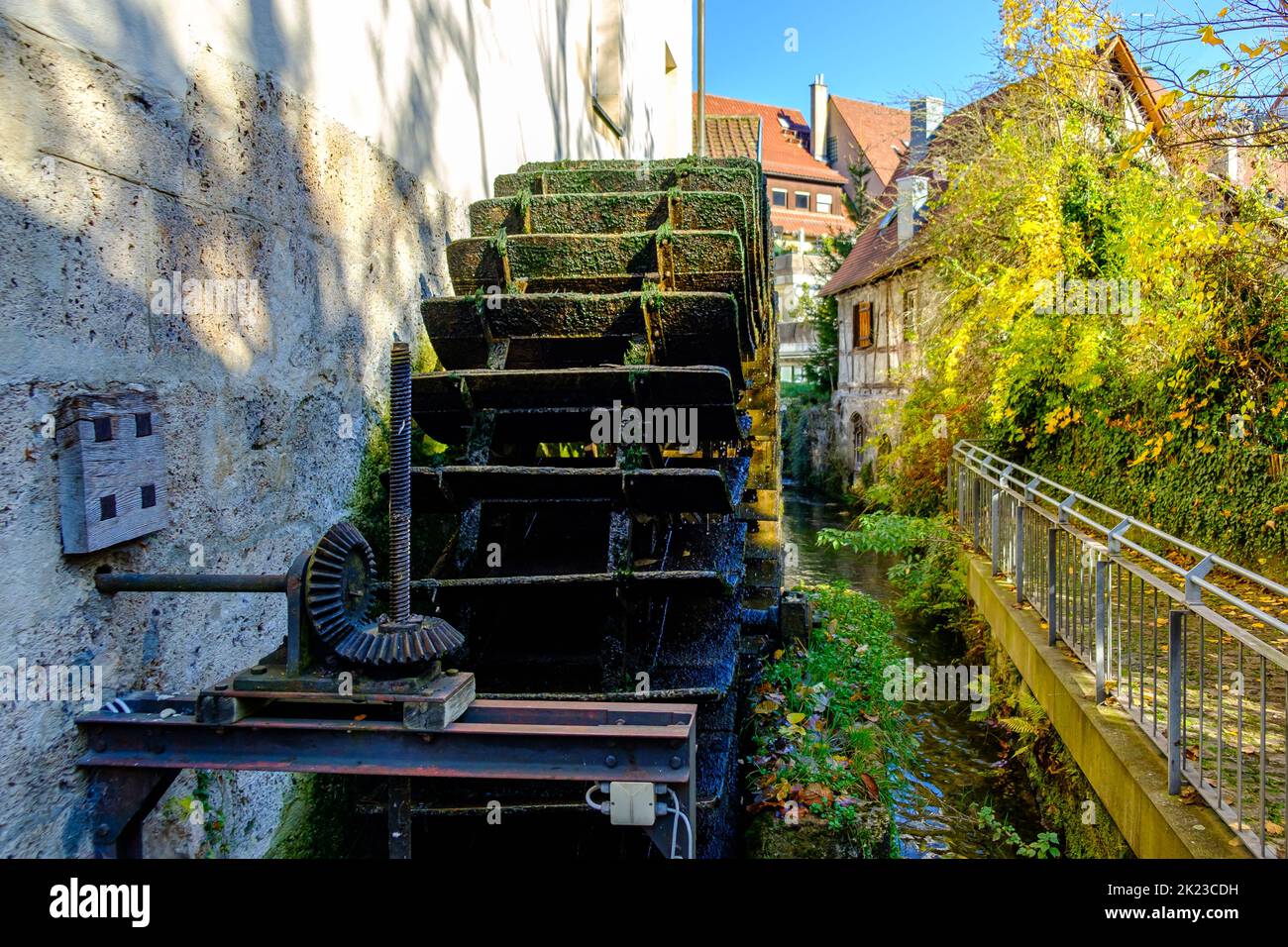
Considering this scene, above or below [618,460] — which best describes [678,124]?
above

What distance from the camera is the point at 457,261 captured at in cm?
445

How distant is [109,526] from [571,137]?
596 cm

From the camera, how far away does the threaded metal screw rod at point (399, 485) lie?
6.66 ft

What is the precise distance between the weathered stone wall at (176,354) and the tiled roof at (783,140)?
39.5 metres

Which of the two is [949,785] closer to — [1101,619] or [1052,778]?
[1052,778]

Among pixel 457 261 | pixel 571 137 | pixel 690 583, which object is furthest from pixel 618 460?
pixel 571 137

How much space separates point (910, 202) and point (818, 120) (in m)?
30.0

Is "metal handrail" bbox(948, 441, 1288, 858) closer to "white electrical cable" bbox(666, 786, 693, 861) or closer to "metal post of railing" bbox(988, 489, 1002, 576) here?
"metal post of railing" bbox(988, 489, 1002, 576)

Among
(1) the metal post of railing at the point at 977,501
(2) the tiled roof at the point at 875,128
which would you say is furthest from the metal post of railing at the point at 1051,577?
(2) the tiled roof at the point at 875,128

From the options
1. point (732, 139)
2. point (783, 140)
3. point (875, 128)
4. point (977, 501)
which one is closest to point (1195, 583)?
point (977, 501)

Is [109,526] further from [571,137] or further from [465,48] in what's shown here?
[571,137]

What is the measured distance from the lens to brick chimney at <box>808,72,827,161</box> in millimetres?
43812

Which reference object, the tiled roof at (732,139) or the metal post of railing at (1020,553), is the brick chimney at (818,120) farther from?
the metal post of railing at (1020,553)
